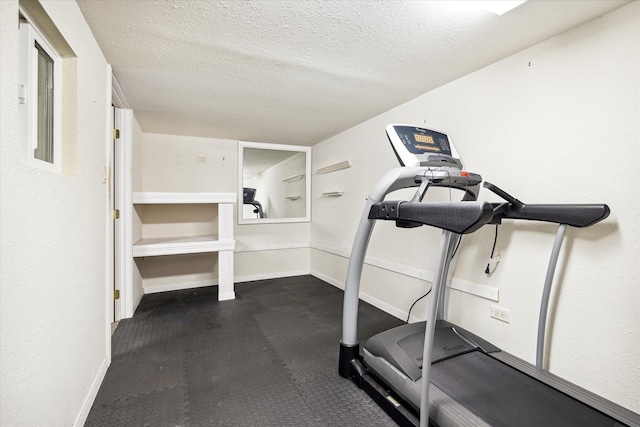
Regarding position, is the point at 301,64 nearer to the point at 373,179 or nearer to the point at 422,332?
the point at 373,179

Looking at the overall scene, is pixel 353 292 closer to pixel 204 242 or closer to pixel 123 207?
pixel 204 242

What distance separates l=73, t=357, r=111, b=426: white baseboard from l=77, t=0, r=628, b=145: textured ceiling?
200cm

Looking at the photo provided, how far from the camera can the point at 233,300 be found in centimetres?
342

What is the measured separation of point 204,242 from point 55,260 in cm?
209

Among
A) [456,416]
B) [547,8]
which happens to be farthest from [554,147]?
[456,416]

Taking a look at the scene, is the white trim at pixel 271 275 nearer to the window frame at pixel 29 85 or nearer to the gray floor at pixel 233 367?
the gray floor at pixel 233 367

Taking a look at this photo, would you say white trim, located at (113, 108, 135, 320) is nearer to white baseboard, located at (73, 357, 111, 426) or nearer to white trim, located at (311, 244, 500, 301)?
white baseboard, located at (73, 357, 111, 426)

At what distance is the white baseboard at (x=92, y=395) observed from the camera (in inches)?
56.6

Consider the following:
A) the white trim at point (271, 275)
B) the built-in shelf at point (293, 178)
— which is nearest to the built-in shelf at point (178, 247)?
the white trim at point (271, 275)

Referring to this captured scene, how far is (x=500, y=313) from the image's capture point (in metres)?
1.95

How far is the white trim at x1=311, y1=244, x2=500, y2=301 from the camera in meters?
2.02

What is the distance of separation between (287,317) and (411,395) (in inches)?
64.6

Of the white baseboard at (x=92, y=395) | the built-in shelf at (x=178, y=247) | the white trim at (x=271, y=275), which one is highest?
the built-in shelf at (x=178, y=247)

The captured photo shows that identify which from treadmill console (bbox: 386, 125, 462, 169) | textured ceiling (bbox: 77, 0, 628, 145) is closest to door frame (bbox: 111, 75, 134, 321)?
textured ceiling (bbox: 77, 0, 628, 145)
